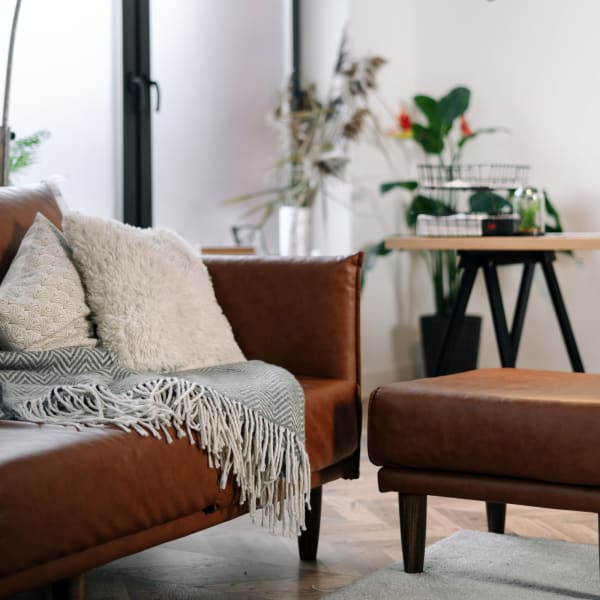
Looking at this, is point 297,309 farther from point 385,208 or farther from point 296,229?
point 385,208

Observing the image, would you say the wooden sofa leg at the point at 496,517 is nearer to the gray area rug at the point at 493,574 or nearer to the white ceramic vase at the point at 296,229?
the gray area rug at the point at 493,574

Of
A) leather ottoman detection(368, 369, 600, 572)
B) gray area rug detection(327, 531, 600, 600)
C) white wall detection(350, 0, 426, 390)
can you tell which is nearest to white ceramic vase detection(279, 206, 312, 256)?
white wall detection(350, 0, 426, 390)

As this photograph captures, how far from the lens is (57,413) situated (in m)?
1.60

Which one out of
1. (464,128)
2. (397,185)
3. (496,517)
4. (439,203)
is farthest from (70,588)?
(464,128)

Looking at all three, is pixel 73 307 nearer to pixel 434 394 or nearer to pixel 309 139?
pixel 434 394

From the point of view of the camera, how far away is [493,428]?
71.2 inches

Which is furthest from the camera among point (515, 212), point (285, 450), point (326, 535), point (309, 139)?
point (309, 139)

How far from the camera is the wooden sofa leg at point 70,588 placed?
1.41 m

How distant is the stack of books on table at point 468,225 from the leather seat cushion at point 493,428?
48.2 inches

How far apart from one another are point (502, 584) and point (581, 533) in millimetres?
490

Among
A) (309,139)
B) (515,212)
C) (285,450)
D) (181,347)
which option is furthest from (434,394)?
(309,139)

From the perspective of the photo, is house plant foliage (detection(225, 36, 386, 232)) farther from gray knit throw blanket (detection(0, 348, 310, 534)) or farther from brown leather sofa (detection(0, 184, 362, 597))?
gray knit throw blanket (detection(0, 348, 310, 534))

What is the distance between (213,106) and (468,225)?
4.29 feet

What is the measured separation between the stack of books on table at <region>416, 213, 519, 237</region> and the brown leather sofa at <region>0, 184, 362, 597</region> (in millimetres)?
1133
